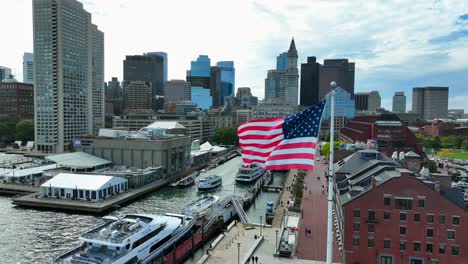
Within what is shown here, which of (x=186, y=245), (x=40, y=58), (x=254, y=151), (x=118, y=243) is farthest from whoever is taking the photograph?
(x=40, y=58)

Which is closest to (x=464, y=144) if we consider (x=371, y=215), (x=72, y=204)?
(x=371, y=215)

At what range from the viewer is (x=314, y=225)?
5200cm

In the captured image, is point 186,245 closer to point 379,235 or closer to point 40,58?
point 379,235

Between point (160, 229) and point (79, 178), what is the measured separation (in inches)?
1350

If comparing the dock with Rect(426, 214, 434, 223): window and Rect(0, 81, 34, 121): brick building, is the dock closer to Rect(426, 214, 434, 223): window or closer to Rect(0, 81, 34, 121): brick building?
Rect(426, 214, 434, 223): window

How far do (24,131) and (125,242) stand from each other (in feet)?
506

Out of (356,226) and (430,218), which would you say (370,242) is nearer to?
(356,226)

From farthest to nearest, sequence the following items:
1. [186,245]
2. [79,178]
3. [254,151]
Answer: [79,178] < [186,245] < [254,151]

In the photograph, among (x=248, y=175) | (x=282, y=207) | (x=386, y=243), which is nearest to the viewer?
(x=386, y=243)

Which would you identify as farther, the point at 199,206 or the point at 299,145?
the point at 199,206

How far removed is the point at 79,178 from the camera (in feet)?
225

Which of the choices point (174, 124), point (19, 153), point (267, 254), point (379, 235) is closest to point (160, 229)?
point (267, 254)

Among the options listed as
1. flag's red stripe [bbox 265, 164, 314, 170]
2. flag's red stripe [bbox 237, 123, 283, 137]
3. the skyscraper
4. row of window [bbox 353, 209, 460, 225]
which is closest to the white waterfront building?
row of window [bbox 353, 209, 460, 225]

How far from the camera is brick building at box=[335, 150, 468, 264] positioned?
36531mm
